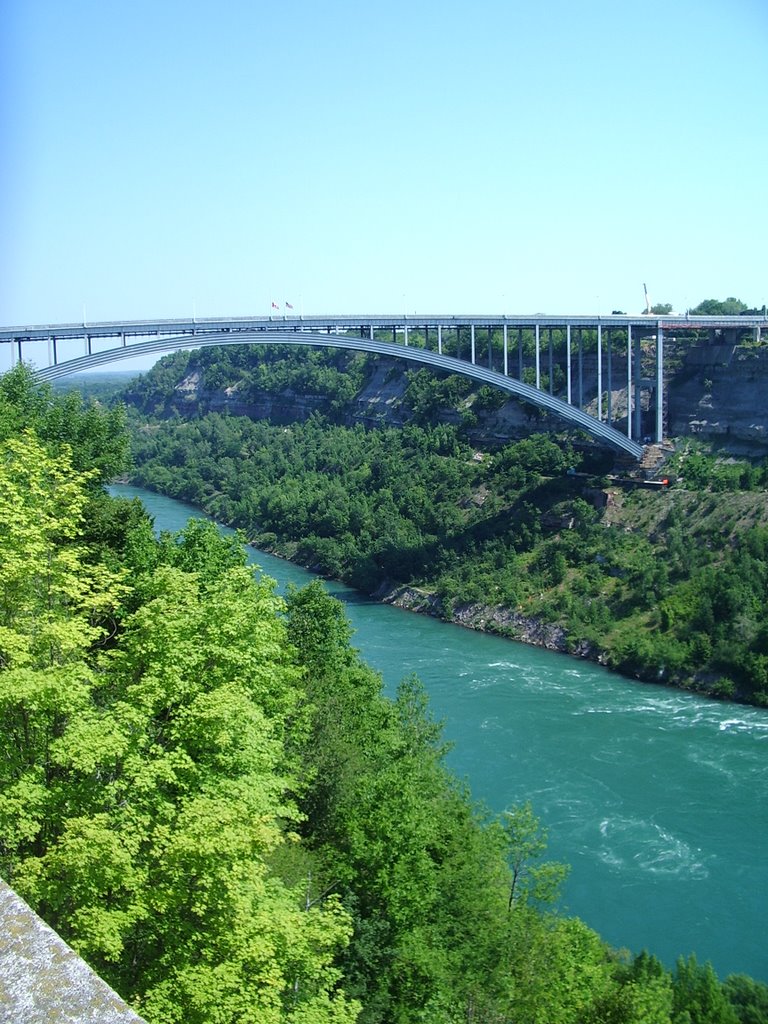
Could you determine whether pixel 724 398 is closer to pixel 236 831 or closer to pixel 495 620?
pixel 495 620

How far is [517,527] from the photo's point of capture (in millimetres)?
21875

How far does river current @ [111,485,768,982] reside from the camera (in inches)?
372

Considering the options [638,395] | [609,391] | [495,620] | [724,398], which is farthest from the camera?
[638,395]

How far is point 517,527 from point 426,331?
4789 millimetres

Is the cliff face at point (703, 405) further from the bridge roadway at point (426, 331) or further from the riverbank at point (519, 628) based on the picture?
the riverbank at point (519, 628)

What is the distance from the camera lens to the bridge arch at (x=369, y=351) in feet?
56.6

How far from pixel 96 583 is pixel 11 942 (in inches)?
163

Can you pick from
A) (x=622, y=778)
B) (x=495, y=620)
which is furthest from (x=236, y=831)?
(x=495, y=620)

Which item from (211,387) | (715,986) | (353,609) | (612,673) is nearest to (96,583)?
(715,986)

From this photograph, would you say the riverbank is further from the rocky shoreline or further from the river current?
the river current

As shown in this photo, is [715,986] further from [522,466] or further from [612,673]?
[522,466]

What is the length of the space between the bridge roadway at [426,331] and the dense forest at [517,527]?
60.1 inches

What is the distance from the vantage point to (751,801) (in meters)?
11.9

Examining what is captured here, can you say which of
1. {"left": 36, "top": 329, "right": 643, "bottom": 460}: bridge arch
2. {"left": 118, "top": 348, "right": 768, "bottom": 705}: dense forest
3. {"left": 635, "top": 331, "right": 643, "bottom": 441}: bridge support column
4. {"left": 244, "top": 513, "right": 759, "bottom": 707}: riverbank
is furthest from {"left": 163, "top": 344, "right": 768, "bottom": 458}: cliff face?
{"left": 244, "top": 513, "right": 759, "bottom": 707}: riverbank
